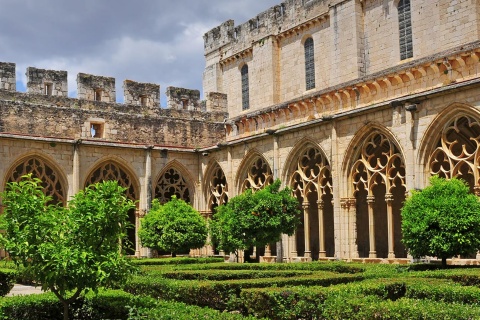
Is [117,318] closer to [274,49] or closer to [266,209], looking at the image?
[266,209]

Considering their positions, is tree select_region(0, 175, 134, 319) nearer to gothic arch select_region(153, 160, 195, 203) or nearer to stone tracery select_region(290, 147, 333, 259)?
stone tracery select_region(290, 147, 333, 259)

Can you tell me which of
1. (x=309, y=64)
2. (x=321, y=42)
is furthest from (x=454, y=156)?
(x=309, y=64)

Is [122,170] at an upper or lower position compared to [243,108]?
lower

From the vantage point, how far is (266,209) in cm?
1752

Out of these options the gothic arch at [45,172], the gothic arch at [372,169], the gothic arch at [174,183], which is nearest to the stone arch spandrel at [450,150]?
the gothic arch at [372,169]

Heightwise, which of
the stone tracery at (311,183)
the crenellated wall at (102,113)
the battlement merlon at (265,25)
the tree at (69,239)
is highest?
the battlement merlon at (265,25)

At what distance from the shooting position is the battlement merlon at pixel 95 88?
24859 mm

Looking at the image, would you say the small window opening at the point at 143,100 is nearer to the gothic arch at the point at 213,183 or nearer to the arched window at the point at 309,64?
the gothic arch at the point at 213,183

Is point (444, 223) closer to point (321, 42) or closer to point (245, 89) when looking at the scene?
point (321, 42)

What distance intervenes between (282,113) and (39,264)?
15874mm

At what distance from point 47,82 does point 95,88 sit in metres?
1.86

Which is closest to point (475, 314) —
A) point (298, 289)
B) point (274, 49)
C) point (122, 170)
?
point (298, 289)

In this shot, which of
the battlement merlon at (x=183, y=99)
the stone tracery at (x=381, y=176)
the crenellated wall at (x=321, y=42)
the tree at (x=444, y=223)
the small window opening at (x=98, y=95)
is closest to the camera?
the tree at (x=444, y=223)

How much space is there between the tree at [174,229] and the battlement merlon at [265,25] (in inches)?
372
